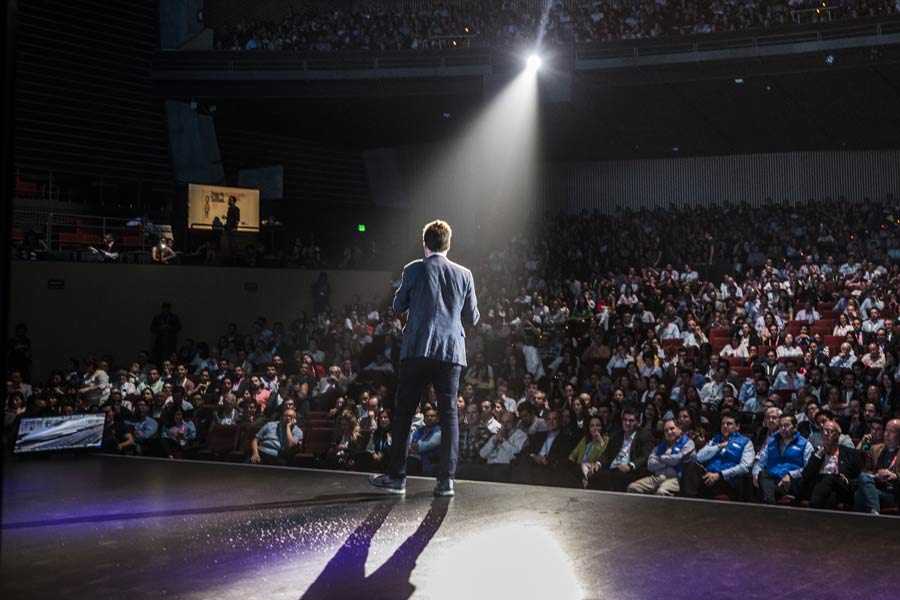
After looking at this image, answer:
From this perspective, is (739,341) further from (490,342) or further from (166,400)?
(166,400)

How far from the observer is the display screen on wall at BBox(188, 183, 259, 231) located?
57.4 feet

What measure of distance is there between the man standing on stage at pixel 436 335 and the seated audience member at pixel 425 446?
2.94 meters

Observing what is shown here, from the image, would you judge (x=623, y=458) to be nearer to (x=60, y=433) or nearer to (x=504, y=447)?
(x=504, y=447)

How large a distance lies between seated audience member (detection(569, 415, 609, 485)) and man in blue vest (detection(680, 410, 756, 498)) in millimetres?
872

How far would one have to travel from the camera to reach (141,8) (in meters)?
19.2

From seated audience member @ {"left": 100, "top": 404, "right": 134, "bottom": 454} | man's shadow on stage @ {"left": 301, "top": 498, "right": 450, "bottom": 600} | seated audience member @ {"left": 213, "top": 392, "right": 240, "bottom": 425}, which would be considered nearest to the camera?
man's shadow on stage @ {"left": 301, "top": 498, "right": 450, "bottom": 600}

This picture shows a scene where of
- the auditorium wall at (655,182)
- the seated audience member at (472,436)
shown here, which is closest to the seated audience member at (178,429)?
the seated audience member at (472,436)

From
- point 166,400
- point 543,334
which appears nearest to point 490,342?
point 543,334

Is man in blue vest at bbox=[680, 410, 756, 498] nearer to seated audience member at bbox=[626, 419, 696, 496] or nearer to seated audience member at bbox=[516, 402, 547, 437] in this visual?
seated audience member at bbox=[626, 419, 696, 496]

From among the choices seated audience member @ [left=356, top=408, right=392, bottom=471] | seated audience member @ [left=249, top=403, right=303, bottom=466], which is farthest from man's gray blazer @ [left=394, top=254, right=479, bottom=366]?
seated audience member @ [left=249, top=403, right=303, bottom=466]

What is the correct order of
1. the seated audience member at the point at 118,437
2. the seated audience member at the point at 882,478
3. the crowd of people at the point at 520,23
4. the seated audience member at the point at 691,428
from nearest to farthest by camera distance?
1. the seated audience member at the point at 882,478
2. the seated audience member at the point at 691,428
3. the seated audience member at the point at 118,437
4. the crowd of people at the point at 520,23

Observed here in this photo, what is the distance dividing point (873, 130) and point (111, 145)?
16486 millimetres

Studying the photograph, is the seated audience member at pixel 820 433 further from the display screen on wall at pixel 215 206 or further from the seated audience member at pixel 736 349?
the display screen on wall at pixel 215 206

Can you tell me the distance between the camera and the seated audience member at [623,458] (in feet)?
21.1
